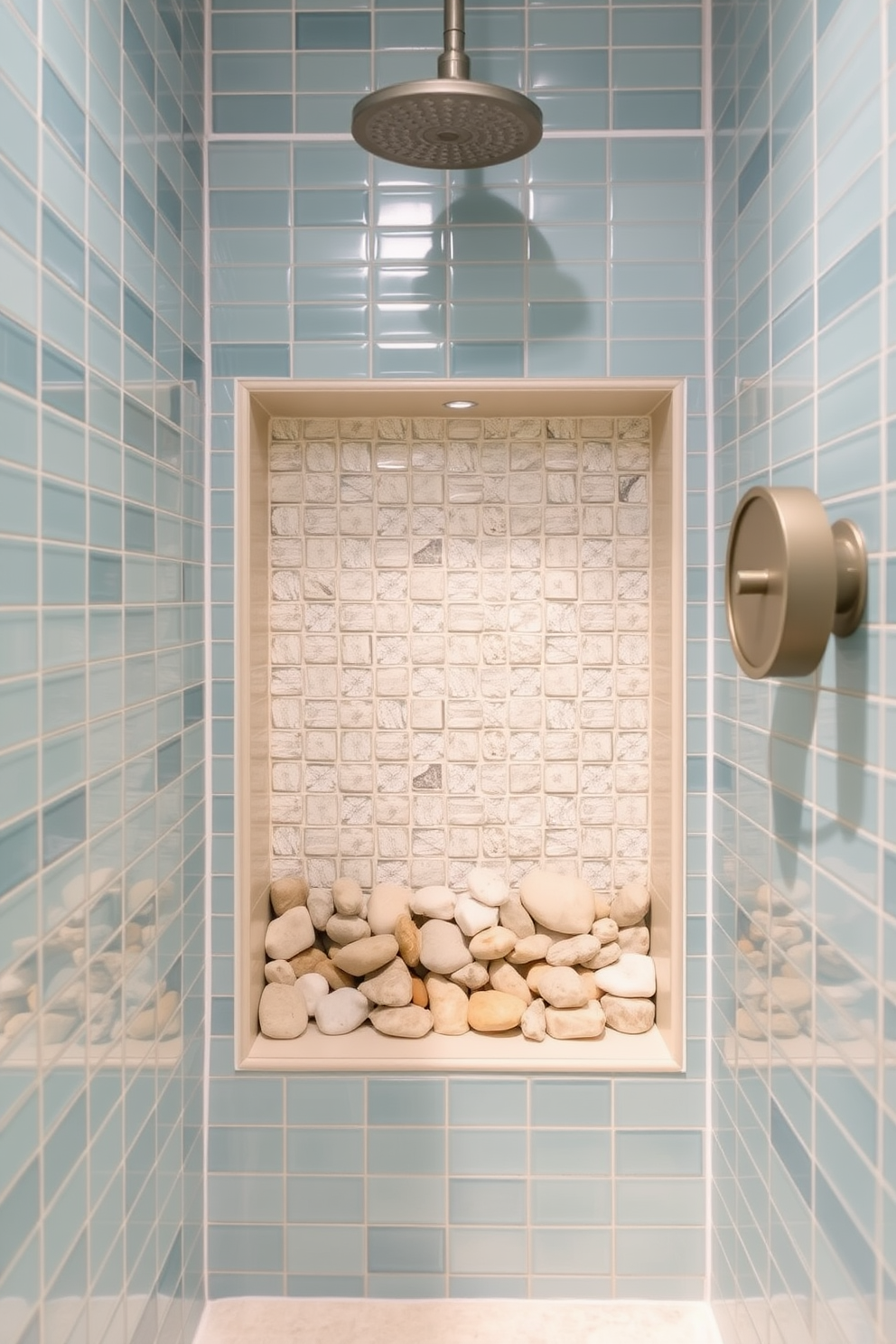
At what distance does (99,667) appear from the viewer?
3.94ft

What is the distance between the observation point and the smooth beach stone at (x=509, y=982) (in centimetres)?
194

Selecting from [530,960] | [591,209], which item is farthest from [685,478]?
[530,960]

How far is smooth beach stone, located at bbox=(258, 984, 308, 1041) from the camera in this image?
6.15 ft

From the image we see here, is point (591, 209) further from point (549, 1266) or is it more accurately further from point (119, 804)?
point (549, 1266)

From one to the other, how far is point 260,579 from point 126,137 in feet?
2.69

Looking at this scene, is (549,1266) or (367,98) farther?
(549,1266)

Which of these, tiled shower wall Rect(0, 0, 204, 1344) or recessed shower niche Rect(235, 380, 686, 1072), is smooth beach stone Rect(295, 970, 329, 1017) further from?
tiled shower wall Rect(0, 0, 204, 1344)

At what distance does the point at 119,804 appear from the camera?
128cm

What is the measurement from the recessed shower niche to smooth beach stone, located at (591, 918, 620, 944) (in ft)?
0.27

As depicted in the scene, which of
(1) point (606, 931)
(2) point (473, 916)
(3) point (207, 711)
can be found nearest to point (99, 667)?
(3) point (207, 711)

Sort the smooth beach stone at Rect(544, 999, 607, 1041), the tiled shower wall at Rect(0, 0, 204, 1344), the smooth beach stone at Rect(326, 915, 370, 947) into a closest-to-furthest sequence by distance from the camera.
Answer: the tiled shower wall at Rect(0, 0, 204, 1344) < the smooth beach stone at Rect(544, 999, 607, 1041) < the smooth beach stone at Rect(326, 915, 370, 947)

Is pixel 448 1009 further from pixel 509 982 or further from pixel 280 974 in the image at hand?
pixel 280 974

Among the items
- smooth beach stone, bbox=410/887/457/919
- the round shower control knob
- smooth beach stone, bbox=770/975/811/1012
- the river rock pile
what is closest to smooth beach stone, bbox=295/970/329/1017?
the river rock pile

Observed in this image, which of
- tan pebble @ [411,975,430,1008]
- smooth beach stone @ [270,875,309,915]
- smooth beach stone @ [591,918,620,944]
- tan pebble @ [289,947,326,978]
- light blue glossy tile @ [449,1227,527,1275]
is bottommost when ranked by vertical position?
light blue glossy tile @ [449,1227,527,1275]
